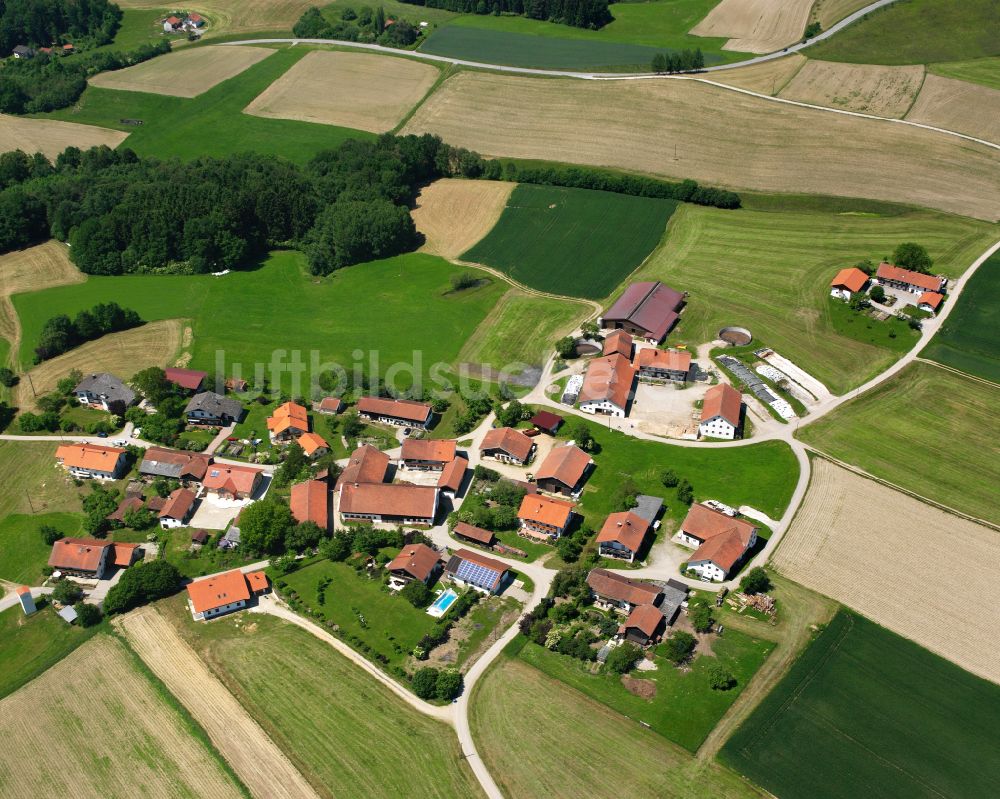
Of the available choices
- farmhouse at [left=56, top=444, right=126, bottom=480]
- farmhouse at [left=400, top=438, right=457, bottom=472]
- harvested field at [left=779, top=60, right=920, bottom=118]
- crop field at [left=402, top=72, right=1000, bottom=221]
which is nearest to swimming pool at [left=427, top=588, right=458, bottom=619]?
farmhouse at [left=400, top=438, right=457, bottom=472]

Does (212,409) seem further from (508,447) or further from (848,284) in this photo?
(848,284)

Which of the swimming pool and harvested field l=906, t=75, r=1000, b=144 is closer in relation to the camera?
the swimming pool

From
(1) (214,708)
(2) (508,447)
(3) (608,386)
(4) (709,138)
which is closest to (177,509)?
(1) (214,708)

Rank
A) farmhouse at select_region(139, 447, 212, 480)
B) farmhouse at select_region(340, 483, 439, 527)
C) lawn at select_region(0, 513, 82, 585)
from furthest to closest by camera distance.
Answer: farmhouse at select_region(139, 447, 212, 480) → farmhouse at select_region(340, 483, 439, 527) → lawn at select_region(0, 513, 82, 585)

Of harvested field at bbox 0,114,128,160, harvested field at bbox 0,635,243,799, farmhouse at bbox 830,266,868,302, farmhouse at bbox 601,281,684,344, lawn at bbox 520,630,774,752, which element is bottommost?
harvested field at bbox 0,635,243,799

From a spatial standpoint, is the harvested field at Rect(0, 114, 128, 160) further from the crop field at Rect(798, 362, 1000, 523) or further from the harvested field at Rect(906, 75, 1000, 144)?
the harvested field at Rect(906, 75, 1000, 144)

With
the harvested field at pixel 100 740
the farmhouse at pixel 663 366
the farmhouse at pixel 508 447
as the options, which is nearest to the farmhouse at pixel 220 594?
the harvested field at pixel 100 740

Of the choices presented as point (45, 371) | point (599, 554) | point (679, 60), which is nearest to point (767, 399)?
point (599, 554)
